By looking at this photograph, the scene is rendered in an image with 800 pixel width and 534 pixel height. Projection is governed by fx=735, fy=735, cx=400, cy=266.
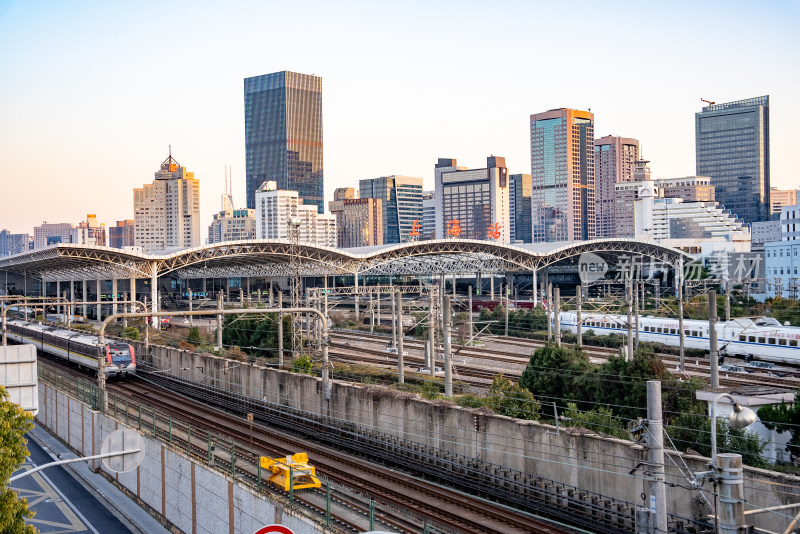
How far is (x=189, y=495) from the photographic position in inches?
686

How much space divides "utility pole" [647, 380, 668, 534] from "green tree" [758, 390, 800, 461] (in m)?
9.73

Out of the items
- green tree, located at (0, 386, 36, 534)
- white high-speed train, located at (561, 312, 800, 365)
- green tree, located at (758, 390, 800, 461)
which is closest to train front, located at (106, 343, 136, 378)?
white high-speed train, located at (561, 312, 800, 365)

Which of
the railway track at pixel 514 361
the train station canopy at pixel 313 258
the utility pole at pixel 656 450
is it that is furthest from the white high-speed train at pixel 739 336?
the train station canopy at pixel 313 258

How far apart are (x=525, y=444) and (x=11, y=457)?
11.7 metres

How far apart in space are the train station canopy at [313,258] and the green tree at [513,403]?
1445 inches

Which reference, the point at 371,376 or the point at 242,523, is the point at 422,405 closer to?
the point at 242,523

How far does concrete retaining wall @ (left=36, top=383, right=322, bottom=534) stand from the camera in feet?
48.6

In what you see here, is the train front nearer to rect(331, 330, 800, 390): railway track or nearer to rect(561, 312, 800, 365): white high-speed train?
rect(331, 330, 800, 390): railway track

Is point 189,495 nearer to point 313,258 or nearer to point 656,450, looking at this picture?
point 656,450

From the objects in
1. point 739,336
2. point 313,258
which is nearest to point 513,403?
point 739,336

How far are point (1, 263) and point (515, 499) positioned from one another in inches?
3231

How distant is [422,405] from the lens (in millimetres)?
21812

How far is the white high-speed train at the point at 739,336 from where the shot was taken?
37188mm

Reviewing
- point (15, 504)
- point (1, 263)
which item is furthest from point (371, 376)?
point (1, 263)
